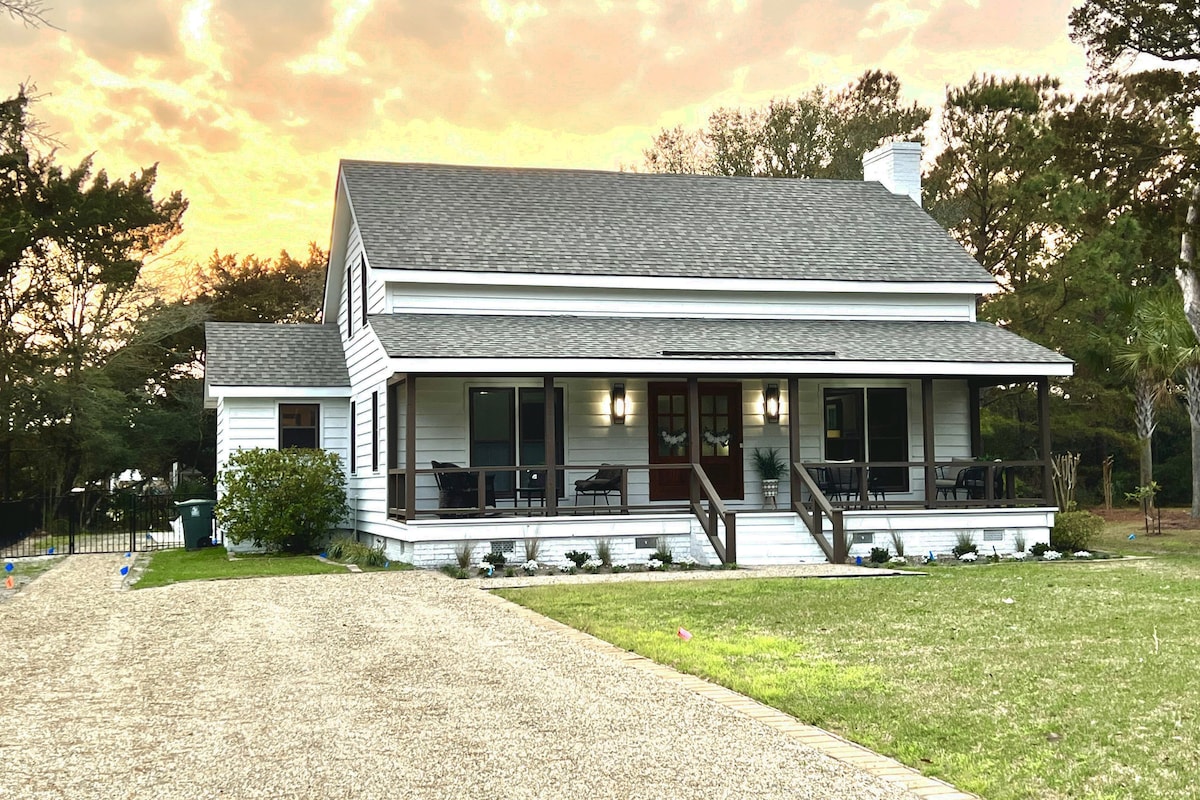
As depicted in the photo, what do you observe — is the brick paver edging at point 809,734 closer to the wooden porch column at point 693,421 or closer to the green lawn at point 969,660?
the green lawn at point 969,660

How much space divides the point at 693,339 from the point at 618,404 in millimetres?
1803

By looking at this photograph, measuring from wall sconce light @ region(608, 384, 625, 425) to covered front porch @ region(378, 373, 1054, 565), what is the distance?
0.9 inches

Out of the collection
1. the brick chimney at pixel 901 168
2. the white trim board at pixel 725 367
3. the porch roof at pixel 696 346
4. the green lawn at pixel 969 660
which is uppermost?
the brick chimney at pixel 901 168

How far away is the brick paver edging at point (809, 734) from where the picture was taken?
19.1 feet

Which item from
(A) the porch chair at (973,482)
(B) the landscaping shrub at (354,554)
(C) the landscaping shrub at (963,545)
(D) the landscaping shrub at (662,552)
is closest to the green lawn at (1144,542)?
(A) the porch chair at (973,482)

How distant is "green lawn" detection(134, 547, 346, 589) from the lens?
17.2m

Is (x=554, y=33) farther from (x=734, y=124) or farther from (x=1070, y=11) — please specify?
(x=734, y=124)

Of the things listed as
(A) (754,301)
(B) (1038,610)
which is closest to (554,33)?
(A) (754,301)

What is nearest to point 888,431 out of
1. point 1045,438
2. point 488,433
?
point 1045,438

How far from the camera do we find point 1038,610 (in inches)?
473

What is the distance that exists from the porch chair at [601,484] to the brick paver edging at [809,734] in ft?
28.7

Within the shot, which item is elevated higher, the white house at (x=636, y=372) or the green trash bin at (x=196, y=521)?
the white house at (x=636, y=372)

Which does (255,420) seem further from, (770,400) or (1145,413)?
(1145,413)

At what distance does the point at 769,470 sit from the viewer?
21.4 metres
